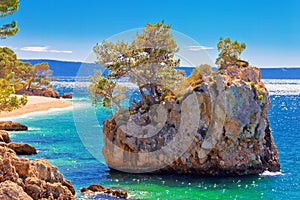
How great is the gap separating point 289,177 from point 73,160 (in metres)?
20.8

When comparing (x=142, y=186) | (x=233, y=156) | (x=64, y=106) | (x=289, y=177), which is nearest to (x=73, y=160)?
(x=142, y=186)

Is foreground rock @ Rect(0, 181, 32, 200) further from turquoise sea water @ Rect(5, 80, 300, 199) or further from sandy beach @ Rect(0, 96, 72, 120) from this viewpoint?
sandy beach @ Rect(0, 96, 72, 120)

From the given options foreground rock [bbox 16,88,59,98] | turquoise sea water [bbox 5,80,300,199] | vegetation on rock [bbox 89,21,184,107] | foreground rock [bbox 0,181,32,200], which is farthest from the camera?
foreground rock [bbox 16,88,59,98]

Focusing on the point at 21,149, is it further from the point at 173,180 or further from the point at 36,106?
the point at 36,106

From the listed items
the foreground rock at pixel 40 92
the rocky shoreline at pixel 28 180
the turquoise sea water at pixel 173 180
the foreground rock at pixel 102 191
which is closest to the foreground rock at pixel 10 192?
the rocky shoreline at pixel 28 180

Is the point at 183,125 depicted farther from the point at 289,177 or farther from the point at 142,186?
the point at 289,177

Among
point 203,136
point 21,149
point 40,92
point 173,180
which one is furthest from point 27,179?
point 40,92

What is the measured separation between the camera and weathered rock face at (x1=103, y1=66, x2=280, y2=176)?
35.8 metres

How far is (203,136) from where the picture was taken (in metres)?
35.8

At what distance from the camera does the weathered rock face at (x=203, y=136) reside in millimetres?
35844

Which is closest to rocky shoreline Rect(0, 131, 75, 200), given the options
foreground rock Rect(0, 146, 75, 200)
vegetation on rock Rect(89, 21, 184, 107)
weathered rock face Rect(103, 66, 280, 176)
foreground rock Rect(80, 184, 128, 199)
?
foreground rock Rect(0, 146, 75, 200)

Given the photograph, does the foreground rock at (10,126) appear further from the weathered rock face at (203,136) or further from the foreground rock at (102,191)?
the foreground rock at (102,191)

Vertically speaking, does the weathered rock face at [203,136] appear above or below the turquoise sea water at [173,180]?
above

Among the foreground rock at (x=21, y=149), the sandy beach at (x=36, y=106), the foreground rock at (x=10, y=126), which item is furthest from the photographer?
the sandy beach at (x=36, y=106)
